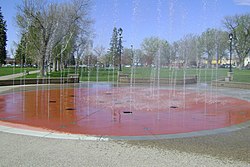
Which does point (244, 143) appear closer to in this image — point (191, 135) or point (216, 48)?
point (191, 135)

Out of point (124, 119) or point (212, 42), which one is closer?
point (124, 119)

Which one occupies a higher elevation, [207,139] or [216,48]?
[216,48]

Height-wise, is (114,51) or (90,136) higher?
(114,51)

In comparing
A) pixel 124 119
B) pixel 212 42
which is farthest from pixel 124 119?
pixel 212 42

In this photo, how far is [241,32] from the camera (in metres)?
66.1

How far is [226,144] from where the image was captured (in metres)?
5.77

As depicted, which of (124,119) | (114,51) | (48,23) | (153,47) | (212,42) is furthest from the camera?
(114,51)

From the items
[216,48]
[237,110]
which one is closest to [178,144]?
[237,110]

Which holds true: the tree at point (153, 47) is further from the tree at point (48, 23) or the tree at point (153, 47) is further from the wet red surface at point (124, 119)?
the wet red surface at point (124, 119)

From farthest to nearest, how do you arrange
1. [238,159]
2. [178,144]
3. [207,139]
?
[207,139] → [178,144] → [238,159]

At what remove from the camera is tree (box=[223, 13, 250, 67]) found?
216 ft

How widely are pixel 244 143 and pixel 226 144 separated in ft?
1.44

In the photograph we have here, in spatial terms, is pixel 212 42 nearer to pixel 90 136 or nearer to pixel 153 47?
pixel 153 47

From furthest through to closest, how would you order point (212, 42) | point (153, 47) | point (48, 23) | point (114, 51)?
point (114, 51) < point (153, 47) < point (212, 42) < point (48, 23)
